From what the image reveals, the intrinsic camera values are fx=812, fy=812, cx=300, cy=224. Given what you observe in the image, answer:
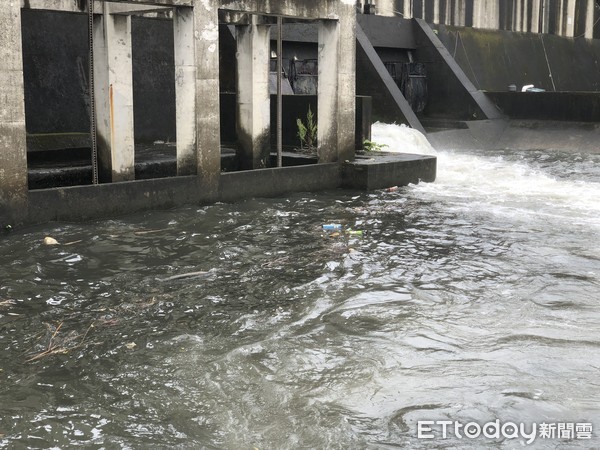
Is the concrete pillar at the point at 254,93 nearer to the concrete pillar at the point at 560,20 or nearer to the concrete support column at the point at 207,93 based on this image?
the concrete support column at the point at 207,93

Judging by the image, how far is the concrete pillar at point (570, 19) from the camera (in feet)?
104

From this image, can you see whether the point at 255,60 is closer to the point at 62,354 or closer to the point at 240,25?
the point at 240,25

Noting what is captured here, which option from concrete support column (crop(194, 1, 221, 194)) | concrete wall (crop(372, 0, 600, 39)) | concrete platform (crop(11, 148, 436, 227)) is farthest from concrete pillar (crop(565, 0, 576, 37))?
concrete support column (crop(194, 1, 221, 194))

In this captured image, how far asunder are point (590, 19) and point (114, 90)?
26456mm

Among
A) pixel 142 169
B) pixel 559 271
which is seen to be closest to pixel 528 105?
pixel 142 169

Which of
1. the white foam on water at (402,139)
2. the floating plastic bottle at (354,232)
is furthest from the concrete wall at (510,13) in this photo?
the floating plastic bottle at (354,232)

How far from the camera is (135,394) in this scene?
5031 millimetres

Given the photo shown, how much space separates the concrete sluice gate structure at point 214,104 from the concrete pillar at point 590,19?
1276 centimetres

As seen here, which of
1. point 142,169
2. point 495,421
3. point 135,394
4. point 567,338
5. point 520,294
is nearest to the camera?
point 495,421

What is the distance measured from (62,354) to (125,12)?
6.65 meters

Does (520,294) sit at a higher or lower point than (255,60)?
lower

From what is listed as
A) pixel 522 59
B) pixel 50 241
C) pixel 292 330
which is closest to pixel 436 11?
pixel 522 59

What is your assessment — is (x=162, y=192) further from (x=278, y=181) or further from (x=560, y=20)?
(x=560, y=20)

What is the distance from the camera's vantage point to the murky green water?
186 inches
